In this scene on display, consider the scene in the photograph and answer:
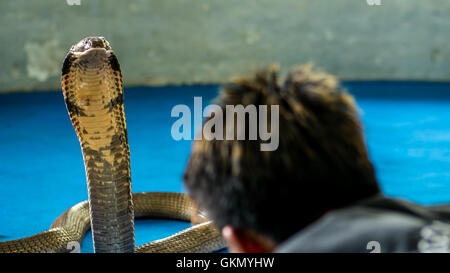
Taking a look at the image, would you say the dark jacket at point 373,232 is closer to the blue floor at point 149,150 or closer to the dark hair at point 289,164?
the dark hair at point 289,164

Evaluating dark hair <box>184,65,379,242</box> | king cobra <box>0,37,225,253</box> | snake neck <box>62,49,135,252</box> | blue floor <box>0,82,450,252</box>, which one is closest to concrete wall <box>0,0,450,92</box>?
blue floor <box>0,82,450,252</box>

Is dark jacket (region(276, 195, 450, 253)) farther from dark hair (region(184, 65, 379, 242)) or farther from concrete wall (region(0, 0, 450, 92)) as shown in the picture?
concrete wall (region(0, 0, 450, 92))

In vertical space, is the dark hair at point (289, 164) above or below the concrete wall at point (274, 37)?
below

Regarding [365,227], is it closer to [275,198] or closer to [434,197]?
[275,198]

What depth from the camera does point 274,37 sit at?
749 cm

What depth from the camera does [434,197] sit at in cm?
298

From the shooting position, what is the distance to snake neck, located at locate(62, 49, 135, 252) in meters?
1.72

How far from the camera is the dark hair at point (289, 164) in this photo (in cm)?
60

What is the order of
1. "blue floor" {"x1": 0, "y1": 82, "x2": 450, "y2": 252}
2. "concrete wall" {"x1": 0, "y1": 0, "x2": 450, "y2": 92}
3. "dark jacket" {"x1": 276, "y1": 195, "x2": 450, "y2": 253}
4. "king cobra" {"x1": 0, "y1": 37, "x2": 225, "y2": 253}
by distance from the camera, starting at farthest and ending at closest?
"concrete wall" {"x1": 0, "y1": 0, "x2": 450, "y2": 92} < "blue floor" {"x1": 0, "y1": 82, "x2": 450, "y2": 252} < "king cobra" {"x1": 0, "y1": 37, "x2": 225, "y2": 253} < "dark jacket" {"x1": 276, "y1": 195, "x2": 450, "y2": 253}

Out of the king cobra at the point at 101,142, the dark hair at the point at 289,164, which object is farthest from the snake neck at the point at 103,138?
the dark hair at the point at 289,164

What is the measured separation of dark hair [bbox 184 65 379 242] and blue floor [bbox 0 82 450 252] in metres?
1.20

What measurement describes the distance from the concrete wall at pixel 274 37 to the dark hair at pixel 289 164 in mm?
6575

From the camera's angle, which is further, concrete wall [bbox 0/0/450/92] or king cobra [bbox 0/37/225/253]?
concrete wall [bbox 0/0/450/92]

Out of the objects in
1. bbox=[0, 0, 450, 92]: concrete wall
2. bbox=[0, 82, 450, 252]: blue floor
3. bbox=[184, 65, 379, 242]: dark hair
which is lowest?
bbox=[0, 82, 450, 252]: blue floor
